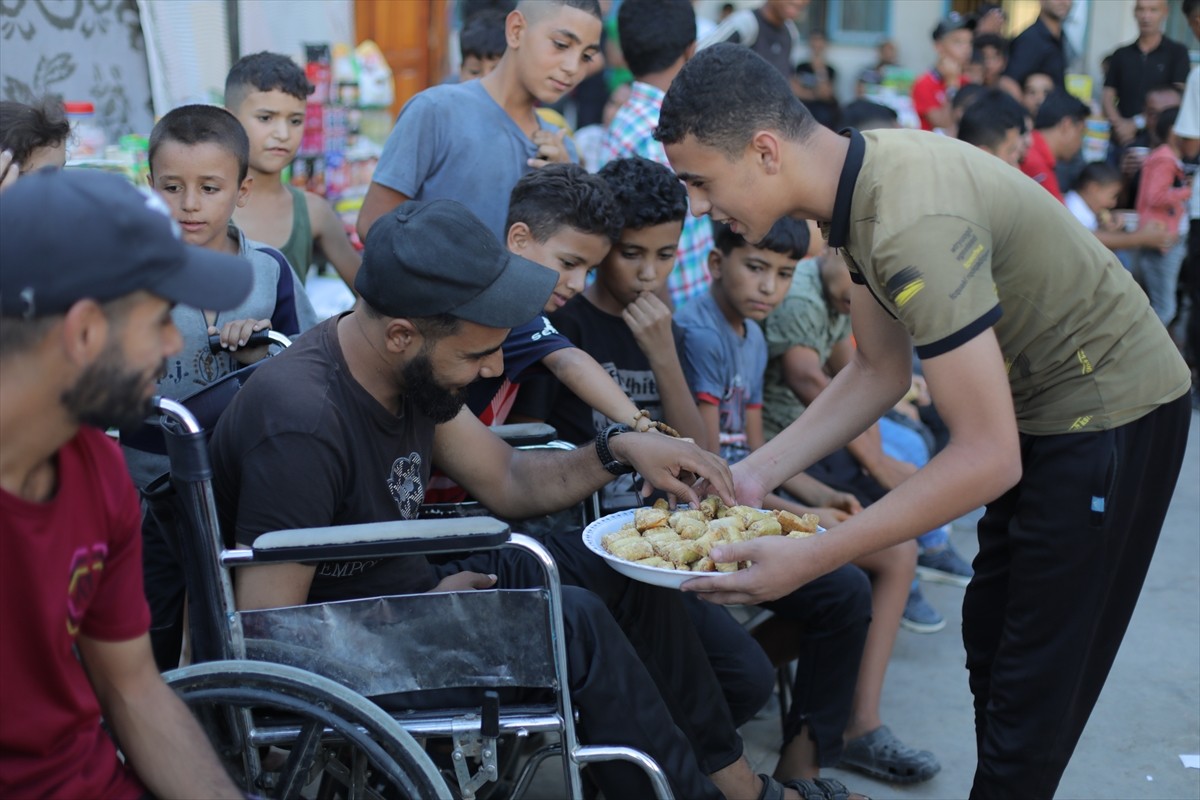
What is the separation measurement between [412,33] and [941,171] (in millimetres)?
6184

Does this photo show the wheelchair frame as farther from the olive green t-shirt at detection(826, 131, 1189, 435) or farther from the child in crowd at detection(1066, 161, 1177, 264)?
the child in crowd at detection(1066, 161, 1177, 264)

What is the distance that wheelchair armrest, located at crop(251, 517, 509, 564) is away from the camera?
7.06ft

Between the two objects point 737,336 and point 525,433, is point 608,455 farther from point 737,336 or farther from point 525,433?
point 737,336

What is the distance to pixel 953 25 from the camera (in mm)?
11703

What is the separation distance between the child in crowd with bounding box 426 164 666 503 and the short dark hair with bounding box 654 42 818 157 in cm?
92

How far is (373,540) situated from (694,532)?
2.77 feet

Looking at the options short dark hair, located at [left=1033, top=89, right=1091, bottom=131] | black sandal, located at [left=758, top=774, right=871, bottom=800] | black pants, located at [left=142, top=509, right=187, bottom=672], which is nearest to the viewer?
black pants, located at [left=142, top=509, right=187, bottom=672]

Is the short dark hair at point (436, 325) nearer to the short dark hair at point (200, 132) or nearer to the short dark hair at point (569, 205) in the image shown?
the short dark hair at point (569, 205)

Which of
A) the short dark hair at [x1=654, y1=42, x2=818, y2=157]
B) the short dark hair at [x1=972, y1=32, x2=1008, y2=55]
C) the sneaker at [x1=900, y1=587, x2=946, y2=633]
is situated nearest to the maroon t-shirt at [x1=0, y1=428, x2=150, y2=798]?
the short dark hair at [x1=654, y1=42, x2=818, y2=157]

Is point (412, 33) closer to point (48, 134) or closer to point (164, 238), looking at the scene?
point (48, 134)

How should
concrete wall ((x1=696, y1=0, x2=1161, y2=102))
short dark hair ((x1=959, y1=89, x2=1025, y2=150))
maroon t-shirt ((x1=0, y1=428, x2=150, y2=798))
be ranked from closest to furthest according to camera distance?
maroon t-shirt ((x1=0, y1=428, x2=150, y2=798)), short dark hair ((x1=959, y1=89, x2=1025, y2=150)), concrete wall ((x1=696, y1=0, x2=1161, y2=102))

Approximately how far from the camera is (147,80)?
5766 mm

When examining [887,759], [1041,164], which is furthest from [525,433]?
[1041,164]

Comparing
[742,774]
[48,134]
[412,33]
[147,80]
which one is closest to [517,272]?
[742,774]
